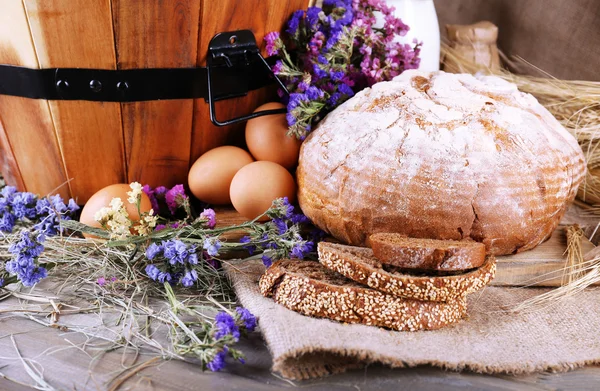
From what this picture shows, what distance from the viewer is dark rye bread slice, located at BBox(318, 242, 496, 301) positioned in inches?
49.4

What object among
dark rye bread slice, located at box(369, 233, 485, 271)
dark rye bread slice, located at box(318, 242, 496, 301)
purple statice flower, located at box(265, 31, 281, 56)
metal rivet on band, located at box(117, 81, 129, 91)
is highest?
purple statice flower, located at box(265, 31, 281, 56)

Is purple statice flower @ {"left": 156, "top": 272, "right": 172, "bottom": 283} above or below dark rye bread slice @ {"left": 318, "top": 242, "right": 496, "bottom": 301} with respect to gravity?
below

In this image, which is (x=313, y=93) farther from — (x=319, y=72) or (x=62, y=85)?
(x=62, y=85)

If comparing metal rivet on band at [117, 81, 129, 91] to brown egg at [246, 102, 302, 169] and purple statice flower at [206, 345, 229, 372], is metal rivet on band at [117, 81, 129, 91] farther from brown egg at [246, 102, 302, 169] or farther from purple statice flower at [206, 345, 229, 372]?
purple statice flower at [206, 345, 229, 372]

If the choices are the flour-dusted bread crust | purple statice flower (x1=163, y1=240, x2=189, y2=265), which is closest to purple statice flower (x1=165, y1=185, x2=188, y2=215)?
purple statice flower (x1=163, y1=240, x2=189, y2=265)

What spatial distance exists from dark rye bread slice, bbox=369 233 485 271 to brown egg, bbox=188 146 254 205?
0.64 metres

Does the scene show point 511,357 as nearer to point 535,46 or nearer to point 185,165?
point 185,165

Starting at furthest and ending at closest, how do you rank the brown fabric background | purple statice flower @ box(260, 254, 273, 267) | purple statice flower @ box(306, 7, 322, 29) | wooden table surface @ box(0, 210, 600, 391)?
1. the brown fabric background
2. purple statice flower @ box(306, 7, 322, 29)
3. purple statice flower @ box(260, 254, 273, 267)
4. wooden table surface @ box(0, 210, 600, 391)

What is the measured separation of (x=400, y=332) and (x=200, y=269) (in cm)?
55

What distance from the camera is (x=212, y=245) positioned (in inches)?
55.4

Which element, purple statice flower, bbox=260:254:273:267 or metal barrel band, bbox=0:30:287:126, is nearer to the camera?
purple statice flower, bbox=260:254:273:267

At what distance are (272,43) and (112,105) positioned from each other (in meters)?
0.53

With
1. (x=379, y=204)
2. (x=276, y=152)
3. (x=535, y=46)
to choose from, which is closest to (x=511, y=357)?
(x=379, y=204)

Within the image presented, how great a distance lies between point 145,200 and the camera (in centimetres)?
169
